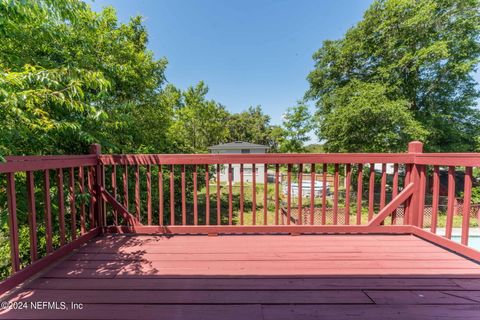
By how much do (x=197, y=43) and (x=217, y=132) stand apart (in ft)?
21.9

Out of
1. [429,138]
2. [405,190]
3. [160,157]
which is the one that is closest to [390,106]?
[429,138]

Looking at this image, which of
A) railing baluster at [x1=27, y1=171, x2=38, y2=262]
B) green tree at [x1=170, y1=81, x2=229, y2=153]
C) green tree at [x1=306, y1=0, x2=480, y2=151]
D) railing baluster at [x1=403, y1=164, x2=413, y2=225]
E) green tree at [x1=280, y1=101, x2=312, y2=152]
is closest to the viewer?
railing baluster at [x1=27, y1=171, x2=38, y2=262]

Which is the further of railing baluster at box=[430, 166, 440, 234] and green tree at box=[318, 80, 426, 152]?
green tree at box=[318, 80, 426, 152]

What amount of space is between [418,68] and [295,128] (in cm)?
596

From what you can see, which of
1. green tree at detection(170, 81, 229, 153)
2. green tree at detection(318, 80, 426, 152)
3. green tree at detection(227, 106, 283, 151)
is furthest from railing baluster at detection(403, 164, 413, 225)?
green tree at detection(227, 106, 283, 151)

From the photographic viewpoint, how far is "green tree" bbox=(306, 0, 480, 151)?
30.1ft

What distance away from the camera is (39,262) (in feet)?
5.15

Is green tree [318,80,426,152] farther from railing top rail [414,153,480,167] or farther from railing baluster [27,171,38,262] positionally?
railing baluster [27,171,38,262]

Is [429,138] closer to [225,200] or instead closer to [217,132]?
[225,200]

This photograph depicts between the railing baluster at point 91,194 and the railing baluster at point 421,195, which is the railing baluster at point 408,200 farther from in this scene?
the railing baluster at point 91,194

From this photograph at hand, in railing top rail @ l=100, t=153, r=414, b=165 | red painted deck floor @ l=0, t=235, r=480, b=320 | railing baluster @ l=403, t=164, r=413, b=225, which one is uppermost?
railing top rail @ l=100, t=153, r=414, b=165

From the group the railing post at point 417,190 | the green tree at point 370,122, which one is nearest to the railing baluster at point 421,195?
the railing post at point 417,190

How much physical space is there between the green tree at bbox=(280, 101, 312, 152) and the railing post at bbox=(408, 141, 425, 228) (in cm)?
850

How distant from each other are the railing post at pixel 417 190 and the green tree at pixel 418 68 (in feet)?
26.0
